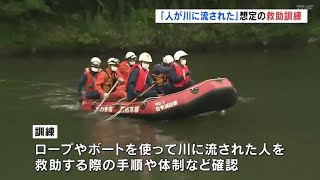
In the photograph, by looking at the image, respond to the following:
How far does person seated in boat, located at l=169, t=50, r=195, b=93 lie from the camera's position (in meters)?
12.1

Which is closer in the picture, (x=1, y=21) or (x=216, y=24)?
(x=1, y=21)

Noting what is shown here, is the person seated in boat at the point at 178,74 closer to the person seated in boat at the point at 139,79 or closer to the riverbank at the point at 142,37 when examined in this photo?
the person seated in boat at the point at 139,79

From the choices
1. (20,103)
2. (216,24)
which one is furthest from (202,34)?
(20,103)

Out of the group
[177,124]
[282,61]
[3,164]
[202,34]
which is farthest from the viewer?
[202,34]

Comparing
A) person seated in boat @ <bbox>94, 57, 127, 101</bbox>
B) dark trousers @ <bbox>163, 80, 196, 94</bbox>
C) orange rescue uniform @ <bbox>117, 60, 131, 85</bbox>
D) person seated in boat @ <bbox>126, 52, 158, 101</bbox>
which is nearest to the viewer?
person seated in boat @ <bbox>126, 52, 158, 101</bbox>

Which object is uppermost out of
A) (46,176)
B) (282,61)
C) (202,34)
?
(202,34)

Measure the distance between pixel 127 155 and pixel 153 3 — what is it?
16.9 m

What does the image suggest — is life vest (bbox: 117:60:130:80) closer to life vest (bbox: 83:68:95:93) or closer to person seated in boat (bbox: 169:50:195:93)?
life vest (bbox: 83:68:95:93)

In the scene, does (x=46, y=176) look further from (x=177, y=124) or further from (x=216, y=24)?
(x=216, y=24)

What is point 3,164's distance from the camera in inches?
377

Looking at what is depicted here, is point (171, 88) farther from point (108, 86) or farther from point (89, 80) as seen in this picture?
point (89, 80)

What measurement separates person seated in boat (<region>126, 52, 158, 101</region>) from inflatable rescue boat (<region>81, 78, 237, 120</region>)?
228 millimetres

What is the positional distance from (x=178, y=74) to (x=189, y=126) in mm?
1206

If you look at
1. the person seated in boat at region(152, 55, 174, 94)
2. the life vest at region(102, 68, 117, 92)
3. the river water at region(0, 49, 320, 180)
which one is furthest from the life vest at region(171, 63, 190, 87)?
the life vest at region(102, 68, 117, 92)
